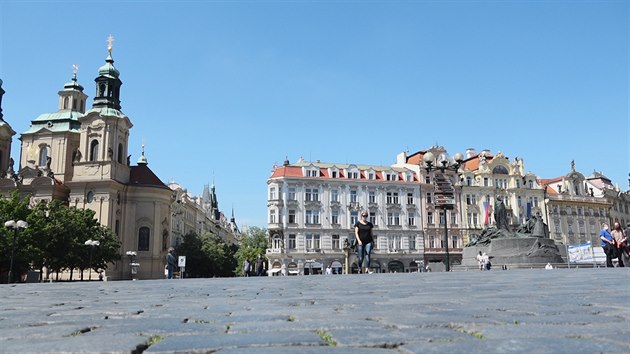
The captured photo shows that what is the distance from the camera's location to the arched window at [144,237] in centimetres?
5947

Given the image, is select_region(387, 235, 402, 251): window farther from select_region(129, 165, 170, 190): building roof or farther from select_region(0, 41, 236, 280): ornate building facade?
select_region(129, 165, 170, 190): building roof

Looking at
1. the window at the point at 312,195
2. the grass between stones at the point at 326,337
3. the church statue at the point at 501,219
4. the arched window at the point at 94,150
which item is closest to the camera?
the grass between stones at the point at 326,337

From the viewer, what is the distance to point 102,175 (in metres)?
58.0

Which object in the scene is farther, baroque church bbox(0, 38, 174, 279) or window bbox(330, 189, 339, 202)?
window bbox(330, 189, 339, 202)

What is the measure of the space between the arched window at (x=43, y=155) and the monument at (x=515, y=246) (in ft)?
175

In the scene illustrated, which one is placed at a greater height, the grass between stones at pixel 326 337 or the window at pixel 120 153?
the window at pixel 120 153

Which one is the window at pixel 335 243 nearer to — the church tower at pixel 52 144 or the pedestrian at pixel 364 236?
the church tower at pixel 52 144

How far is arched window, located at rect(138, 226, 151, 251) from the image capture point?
59.5 meters

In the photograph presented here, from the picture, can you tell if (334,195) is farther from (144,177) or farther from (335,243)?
(144,177)

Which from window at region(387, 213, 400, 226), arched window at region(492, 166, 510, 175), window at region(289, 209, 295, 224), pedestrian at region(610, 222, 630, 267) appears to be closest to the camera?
pedestrian at region(610, 222, 630, 267)

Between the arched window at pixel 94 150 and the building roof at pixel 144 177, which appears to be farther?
the building roof at pixel 144 177

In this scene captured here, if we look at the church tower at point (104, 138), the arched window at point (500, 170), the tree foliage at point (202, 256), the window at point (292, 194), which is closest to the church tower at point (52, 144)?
the church tower at point (104, 138)

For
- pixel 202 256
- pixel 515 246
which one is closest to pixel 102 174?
pixel 202 256

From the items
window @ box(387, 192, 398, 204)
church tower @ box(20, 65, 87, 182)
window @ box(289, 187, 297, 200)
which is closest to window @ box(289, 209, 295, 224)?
window @ box(289, 187, 297, 200)
